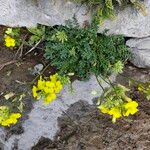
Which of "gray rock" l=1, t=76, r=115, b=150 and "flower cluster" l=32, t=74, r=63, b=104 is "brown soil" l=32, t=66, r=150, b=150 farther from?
"flower cluster" l=32, t=74, r=63, b=104


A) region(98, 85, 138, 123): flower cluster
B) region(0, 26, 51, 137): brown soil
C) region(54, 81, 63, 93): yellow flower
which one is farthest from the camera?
region(0, 26, 51, 137): brown soil

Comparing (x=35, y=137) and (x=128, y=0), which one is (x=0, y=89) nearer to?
(x=35, y=137)

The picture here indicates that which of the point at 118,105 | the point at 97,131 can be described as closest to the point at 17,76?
the point at 97,131

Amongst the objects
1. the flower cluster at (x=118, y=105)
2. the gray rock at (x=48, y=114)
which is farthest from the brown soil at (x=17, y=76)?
the flower cluster at (x=118, y=105)

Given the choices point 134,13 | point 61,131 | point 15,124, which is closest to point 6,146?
point 15,124

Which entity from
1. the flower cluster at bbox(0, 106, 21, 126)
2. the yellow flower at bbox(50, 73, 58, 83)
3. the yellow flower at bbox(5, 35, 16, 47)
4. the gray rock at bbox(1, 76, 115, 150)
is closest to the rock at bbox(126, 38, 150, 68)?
the gray rock at bbox(1, 76, 115, 150)

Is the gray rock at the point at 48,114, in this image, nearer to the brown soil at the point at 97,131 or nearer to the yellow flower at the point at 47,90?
the brown soil at the point at 97,131

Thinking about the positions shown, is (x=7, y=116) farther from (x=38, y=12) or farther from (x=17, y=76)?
(x=38, y=12)

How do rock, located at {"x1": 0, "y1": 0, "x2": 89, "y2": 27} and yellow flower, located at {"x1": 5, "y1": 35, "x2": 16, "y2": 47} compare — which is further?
yellow flower, located at {"x1": 5, "y1": 35, "x2": 16, "y2": 47}
